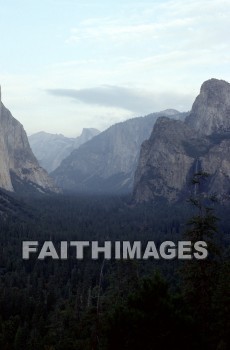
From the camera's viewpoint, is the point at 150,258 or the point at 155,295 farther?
the point at 150,258

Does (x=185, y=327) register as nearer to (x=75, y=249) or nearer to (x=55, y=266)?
(x=55, y=266)

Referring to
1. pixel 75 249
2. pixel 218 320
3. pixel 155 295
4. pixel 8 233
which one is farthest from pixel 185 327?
pixel 8 233

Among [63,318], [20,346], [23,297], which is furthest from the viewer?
A: [23,297]

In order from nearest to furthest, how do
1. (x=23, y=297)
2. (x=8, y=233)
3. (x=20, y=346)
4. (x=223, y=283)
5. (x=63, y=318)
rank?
(x=223, y=283), (x=20, y=346), (x=63, y=318), (x=23, y=297), (x=8, y=233)

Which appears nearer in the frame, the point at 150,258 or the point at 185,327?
the point at 185,327

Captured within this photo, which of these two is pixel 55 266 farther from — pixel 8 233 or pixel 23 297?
pixel 8 233

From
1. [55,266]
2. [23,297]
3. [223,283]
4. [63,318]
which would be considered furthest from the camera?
[55,266]

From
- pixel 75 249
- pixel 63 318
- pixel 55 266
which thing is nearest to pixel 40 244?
pixel 75 249

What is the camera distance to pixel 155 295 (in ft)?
99.7

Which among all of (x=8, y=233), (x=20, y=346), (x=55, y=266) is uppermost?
(x=8, y=233)

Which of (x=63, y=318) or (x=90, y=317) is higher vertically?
(x=90, y=317)

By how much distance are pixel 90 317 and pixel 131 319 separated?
908cm

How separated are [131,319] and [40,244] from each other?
5970 inches

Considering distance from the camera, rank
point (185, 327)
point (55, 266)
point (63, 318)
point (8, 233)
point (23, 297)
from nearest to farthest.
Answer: point (185, 327)
point (63, 318)
point (23, 297)
point (55, 266)
point (8, 233)
